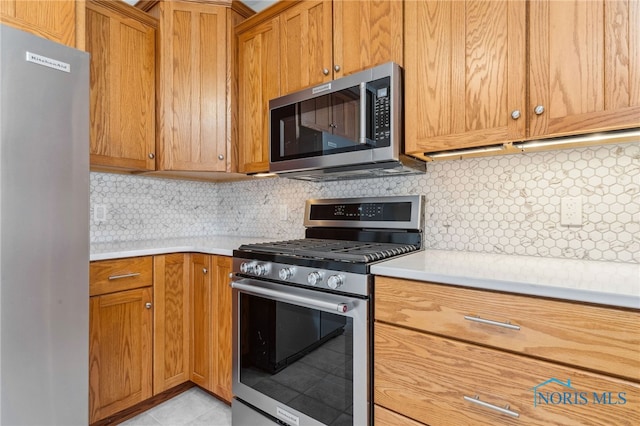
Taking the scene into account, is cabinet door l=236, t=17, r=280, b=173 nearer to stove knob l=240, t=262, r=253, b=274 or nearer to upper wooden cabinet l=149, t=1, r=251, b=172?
upper wooden cabinet l=149, t=1, r=251, b=172

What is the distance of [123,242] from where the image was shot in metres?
2.15

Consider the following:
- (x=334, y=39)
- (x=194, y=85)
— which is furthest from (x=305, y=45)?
(x=194, y=85)

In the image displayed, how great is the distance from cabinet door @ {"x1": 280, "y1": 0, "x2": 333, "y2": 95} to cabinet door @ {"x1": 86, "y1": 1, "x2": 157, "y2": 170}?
0.91 m

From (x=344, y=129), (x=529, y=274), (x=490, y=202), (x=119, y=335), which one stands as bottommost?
(x=119, y=335)

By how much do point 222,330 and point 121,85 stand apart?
5.26ft

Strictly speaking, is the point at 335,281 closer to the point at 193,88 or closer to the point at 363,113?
the point at 363,113

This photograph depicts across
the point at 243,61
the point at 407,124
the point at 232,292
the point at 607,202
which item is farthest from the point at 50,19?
the point at 607,202

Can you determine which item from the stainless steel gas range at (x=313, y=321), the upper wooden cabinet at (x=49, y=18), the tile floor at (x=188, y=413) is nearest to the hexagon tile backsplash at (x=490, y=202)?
the stainless steel gas range at (x=313, y=321)

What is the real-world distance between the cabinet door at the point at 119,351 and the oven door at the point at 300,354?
0.56 meters

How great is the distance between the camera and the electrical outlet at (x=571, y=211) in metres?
1.31

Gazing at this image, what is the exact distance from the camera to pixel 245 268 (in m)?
1.57

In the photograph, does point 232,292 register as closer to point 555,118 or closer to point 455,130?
point 455,130

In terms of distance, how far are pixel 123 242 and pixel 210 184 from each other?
0.83 m

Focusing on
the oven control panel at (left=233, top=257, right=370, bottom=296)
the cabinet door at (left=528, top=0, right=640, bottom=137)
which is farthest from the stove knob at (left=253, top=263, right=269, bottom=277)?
the cabinet door at (left=528, top=0, right=640, bottom=137)
